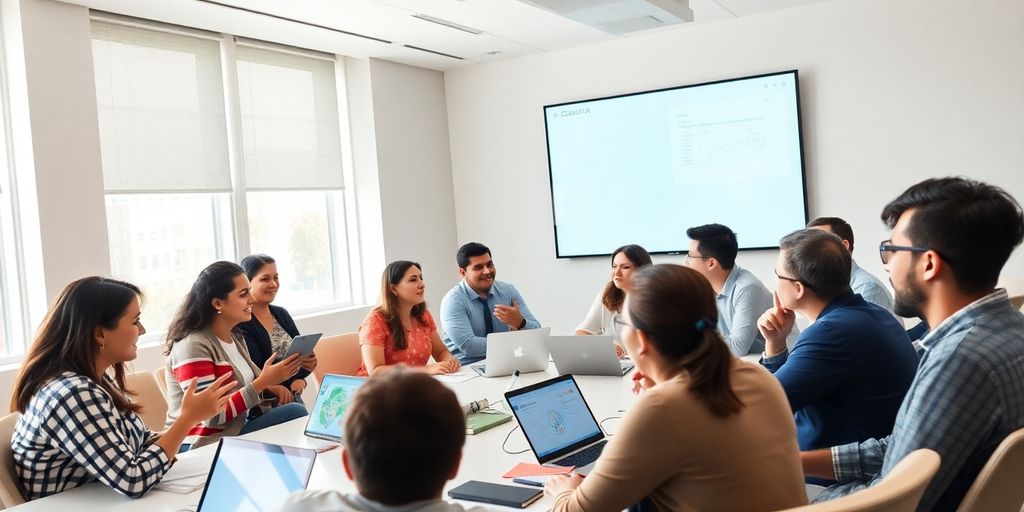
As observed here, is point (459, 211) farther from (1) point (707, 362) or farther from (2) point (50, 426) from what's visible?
(1) point (707, 362)

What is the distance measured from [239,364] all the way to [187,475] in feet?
3.42

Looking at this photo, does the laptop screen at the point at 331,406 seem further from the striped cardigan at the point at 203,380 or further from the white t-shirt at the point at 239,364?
the white t-shirt at the point at 239,364

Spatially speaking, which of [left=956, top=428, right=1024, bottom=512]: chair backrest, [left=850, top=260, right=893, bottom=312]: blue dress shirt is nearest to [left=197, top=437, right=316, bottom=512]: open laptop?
[left=956, top=428, right=1024, bottom=512]: chair backrest

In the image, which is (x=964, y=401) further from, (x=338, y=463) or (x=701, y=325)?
(x=338, y=463)

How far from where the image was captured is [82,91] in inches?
183

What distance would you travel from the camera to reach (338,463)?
260 cm

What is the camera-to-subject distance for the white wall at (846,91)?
515cm

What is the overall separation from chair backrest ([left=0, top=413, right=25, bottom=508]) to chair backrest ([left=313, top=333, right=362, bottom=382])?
1856 mm

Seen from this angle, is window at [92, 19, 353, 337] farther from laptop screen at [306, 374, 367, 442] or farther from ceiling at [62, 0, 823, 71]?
laptop screen at [306, 374, 367, 442]

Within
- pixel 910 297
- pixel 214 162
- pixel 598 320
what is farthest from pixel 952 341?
pixel 214 162

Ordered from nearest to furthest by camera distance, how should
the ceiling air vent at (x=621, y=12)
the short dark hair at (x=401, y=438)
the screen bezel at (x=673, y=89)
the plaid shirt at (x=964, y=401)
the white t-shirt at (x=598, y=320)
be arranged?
the short dark hair at (x=401, y=438) < the plaid shirt at (x=964, y=401) < the ceiling air vent at (x=621, y=12) < the white t-shirt at (x=598, y=320) < the screen bezel at (x=673, y=89)

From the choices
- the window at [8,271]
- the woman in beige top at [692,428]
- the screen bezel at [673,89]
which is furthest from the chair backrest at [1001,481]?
the window at [8,271]

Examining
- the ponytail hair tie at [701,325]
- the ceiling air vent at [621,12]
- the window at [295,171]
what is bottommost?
the ponytail hair tie at [701,325]

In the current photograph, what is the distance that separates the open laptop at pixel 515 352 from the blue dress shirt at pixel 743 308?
2.84 ft
